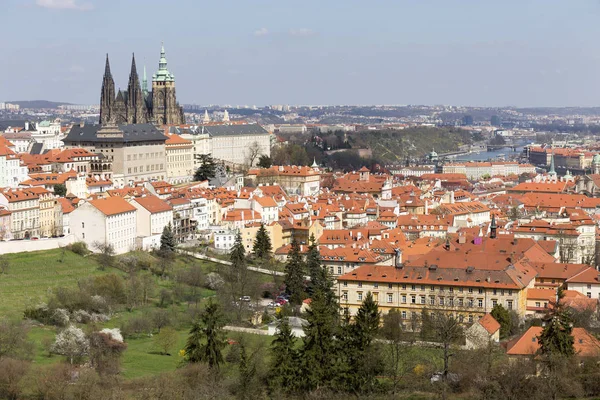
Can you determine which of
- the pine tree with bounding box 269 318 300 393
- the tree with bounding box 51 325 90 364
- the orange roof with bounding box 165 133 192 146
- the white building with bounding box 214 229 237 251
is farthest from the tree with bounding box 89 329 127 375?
the orange roof with bounding box 165 133 192 146

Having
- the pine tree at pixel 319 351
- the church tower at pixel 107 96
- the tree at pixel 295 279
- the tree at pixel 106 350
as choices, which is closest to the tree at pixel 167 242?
the tree at pixel 295 279

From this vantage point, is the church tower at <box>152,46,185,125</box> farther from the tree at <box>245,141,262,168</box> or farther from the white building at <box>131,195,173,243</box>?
the white building at <box>131,195,173,243</box>

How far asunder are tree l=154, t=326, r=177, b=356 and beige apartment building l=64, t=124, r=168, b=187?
35.3 m

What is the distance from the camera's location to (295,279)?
5225 cm

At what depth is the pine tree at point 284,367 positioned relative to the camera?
35.9 metres

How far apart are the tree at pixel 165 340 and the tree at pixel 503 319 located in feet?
40.9

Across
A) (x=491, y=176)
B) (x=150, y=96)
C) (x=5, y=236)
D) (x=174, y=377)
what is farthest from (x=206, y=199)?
(x=491, y=176)

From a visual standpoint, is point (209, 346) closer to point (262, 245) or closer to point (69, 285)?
point (69, 285)

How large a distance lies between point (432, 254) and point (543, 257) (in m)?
7.42

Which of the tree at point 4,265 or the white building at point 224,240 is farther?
the white building at point 224,240

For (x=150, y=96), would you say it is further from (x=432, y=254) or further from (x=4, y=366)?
(x=4, y=366)

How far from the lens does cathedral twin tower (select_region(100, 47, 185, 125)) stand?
104 meters

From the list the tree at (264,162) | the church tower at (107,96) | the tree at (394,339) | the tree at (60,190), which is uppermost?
the church tower at (107,96)

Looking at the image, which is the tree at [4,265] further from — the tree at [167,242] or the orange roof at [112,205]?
the tree at [167,242]
